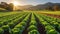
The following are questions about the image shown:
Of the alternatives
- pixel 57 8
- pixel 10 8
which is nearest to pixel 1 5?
pixel 10 8

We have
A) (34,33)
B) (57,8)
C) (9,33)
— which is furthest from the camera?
(57,8)

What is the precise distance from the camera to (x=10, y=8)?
456ft

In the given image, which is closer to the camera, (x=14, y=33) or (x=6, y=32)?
(x=14, y=33)

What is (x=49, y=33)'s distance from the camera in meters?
18.9

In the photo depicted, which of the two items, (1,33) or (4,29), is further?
(4,29)

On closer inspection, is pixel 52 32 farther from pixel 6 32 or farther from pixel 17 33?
pixel 6 32

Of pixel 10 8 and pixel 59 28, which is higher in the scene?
pixel 59 28

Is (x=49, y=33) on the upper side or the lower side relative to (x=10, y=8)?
upper

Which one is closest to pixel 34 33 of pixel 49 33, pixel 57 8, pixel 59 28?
pixel 49 33

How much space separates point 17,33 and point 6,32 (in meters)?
2.80

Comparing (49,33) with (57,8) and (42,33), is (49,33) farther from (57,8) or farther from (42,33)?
(57,8)

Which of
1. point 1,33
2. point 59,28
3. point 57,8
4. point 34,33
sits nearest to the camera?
point 34,33

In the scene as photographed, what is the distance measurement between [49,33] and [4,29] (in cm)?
547

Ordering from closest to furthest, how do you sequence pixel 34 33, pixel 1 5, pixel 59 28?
pixel 34 33 → pixel 59 28 → pixel 1 5
